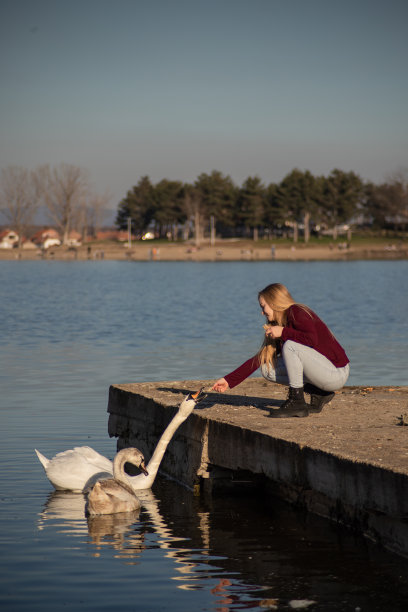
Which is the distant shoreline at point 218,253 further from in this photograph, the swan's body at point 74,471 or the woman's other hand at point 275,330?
the woman's other hand at point 275,330

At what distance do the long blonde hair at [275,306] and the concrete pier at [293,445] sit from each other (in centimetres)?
73

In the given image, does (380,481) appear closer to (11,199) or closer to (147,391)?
(147,391)

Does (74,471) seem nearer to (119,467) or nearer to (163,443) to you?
(119,467)

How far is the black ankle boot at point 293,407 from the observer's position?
9.90m

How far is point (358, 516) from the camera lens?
26.1ft

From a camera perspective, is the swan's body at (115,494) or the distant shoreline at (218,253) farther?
the distant shoreline at (218,253)

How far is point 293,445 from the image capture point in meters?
8.56

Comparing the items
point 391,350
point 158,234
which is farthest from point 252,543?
point 158,234

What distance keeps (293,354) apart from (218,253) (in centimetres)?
15353

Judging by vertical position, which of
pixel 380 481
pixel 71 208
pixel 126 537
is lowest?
pixel 126 537

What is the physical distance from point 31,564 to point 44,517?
5.07 feet

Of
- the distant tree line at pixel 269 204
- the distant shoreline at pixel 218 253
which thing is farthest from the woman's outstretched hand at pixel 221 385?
the distant tree line at pixel 269 204

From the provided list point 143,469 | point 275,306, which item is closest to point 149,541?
point 143,469

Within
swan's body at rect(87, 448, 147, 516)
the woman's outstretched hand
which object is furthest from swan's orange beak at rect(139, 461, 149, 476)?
the woman's outstretched hand
